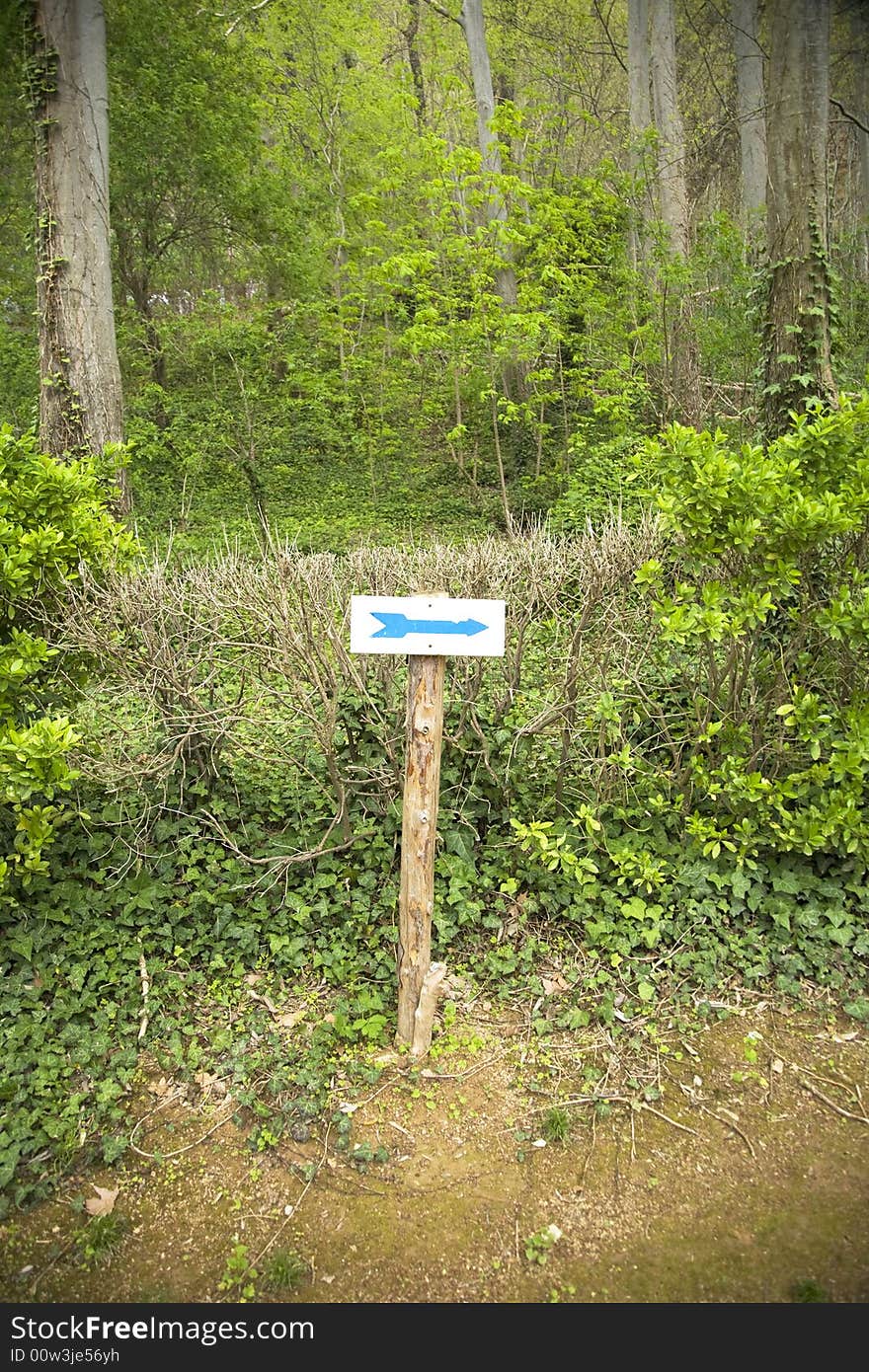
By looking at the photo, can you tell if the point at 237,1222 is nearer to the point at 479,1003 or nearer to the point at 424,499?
the point at 479,1003

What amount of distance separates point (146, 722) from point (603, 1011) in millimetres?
2513

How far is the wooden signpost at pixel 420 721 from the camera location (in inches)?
110

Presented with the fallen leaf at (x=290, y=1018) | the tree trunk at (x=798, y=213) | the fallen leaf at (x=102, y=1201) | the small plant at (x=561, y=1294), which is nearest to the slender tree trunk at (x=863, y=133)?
the tree trunk at (x=798, y=213)

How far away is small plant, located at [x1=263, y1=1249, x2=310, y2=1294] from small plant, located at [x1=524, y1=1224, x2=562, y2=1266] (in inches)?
27.8

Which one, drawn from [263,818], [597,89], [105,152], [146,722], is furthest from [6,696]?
[597,89]

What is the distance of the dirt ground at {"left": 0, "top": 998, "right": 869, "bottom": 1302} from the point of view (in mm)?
2441

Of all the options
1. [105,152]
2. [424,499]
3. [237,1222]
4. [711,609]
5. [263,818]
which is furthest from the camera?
[424,499]

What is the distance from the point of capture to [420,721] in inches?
116

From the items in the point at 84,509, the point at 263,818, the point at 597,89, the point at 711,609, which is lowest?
the point at 263,818

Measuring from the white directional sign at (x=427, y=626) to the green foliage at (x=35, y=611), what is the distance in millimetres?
1293

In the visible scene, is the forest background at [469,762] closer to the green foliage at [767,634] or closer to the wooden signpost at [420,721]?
the green foliage at [767,634]

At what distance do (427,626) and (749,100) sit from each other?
43.2 feet

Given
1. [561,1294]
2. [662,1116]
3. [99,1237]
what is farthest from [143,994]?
[662,1116]

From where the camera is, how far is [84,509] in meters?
3.70
